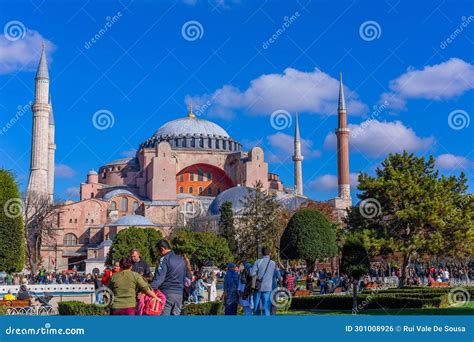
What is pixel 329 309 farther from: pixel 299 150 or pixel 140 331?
pixel 299 150

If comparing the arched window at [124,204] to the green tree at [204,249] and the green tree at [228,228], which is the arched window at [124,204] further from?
the green tree at [204,249]

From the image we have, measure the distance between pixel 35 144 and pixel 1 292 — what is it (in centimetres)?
2819

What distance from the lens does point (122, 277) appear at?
6371mm

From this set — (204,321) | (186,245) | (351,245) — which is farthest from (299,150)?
(204,321)

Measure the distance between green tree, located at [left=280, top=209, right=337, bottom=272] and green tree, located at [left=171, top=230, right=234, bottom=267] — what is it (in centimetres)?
820

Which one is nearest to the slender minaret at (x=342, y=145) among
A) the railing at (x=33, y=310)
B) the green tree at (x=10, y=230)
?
the green tree at (x=10, y=230)

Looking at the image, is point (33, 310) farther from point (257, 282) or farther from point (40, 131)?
point (40, 131)

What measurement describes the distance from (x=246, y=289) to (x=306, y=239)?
1601cm

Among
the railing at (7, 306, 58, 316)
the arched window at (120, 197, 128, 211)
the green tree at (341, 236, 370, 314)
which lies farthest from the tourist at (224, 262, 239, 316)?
the arched window at (120, 197, 128, 211)

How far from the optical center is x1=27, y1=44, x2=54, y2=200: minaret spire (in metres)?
43.7

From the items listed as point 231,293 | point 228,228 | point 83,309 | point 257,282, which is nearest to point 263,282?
point 257,282

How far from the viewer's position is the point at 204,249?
32812 millimetres

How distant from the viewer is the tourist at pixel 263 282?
8766 mm

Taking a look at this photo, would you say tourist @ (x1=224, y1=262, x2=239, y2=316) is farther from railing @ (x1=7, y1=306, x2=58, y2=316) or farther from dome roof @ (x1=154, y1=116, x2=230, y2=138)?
dome roof @ (x1=154, y1=116, x2=230, y2=138)
